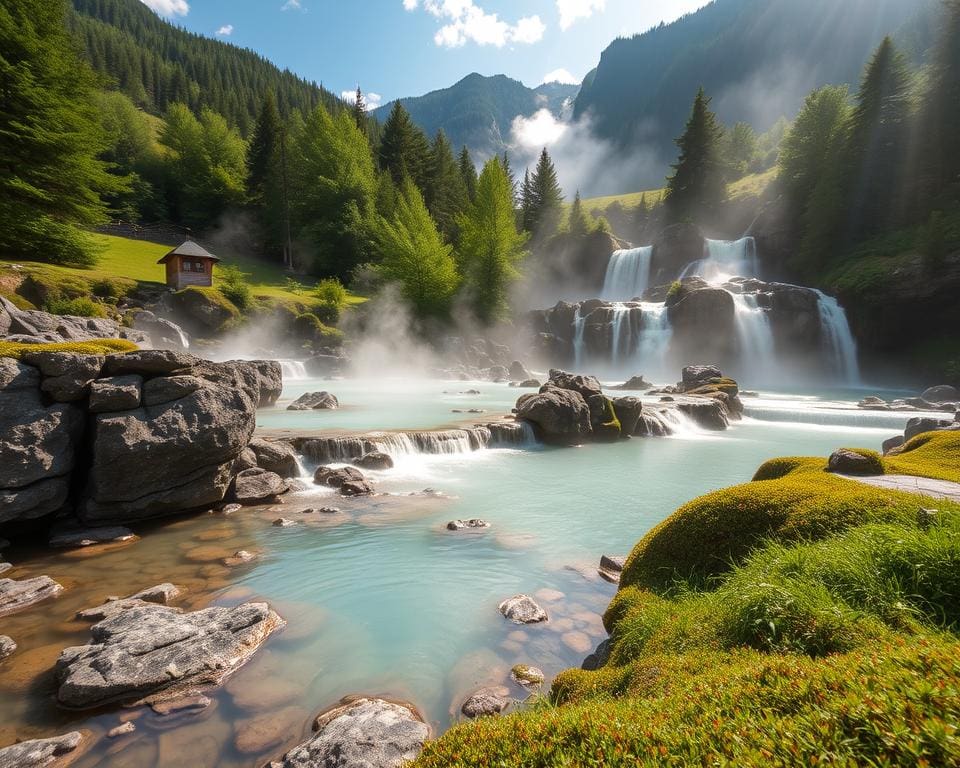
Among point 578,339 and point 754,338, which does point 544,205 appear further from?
point 754,338

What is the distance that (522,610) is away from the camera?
23.2 ft

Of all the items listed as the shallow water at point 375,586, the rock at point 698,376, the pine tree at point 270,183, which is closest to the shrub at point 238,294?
the pine tree at point 270,183

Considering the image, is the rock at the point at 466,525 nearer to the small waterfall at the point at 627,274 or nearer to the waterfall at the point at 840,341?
the waterfall at the point at 840,341

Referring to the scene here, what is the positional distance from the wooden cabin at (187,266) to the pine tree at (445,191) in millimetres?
28529

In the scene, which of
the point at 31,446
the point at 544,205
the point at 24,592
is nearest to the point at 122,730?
the point at 24,592

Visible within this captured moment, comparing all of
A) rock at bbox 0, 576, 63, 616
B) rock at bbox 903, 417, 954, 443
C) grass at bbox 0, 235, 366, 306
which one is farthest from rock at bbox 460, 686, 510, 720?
grass at bbox 0, 235, 366, 306

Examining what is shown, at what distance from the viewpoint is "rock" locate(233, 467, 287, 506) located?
11.8 metres

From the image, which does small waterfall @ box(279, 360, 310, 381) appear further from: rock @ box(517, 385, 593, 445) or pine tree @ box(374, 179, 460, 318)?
rock @ box(517, 385, 593, 445)

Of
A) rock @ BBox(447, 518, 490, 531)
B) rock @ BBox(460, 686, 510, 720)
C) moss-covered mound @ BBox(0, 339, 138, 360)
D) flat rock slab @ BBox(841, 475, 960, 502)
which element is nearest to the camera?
flat rock slab @ BBox(841, 475, 960, 502)

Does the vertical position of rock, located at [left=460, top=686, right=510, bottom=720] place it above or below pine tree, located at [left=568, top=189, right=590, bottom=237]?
below

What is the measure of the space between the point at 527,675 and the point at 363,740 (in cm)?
210

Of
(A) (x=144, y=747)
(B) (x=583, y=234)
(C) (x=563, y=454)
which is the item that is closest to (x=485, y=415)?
(C) (x=563, y=454)

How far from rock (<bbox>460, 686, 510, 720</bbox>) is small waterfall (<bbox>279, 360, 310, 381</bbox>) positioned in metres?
32.8

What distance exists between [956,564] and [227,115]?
11034 cm
